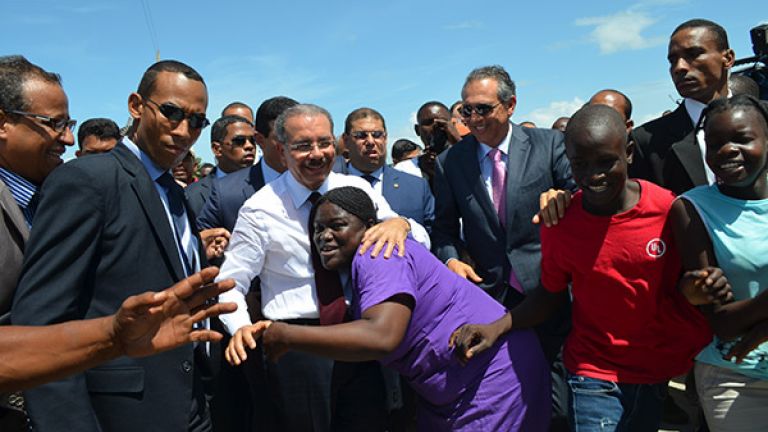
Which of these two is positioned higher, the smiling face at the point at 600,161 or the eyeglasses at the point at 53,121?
the eyeglasses at the point at 53,121

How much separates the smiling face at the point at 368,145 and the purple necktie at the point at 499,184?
1.73 metres

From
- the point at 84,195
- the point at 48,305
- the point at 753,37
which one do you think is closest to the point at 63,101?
the point at 84,195

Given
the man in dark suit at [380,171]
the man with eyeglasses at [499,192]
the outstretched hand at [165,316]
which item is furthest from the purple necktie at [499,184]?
the outstretched hand at [165,316]

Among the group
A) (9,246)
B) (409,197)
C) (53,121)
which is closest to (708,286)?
(9,246)

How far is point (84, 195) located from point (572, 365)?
6.96 ft

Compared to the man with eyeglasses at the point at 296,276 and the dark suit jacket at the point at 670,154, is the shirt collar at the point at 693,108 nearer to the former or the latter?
the dark suit jacket at the point at 670,154

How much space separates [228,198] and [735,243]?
3.06 metres

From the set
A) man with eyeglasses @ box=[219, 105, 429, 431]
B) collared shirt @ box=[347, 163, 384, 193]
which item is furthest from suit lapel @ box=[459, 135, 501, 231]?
collared shirt @ box=[347, 163, 384, 193]

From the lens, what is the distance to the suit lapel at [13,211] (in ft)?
7.55

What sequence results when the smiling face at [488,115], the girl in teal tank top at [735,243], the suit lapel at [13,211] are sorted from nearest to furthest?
the suit lapel at [13,211], the girl in teal tank top at [735,243], the smiling face at [488,115]

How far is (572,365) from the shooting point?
9.12 ft

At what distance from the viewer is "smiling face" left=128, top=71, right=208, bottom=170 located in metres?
2.66

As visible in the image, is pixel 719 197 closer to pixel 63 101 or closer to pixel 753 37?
pixel 63 101

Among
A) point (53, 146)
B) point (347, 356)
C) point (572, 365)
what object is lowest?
point (572, 365)
